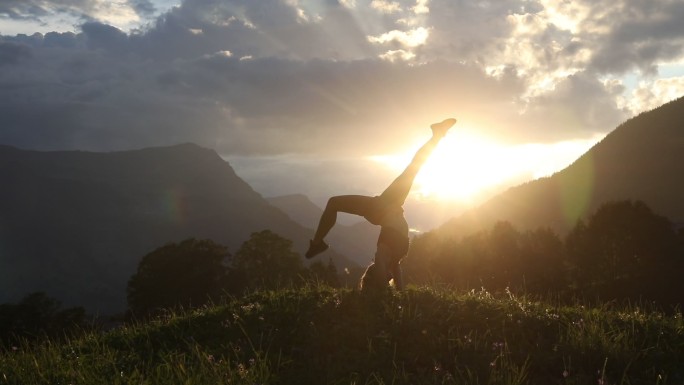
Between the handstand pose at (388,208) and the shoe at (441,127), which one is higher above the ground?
the shoe at (441,127)

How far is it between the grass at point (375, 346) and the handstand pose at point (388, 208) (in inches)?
32.4

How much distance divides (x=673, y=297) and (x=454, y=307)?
50.6 meters

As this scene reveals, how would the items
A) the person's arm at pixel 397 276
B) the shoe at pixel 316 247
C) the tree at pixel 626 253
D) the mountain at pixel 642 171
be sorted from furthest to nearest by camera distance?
the mountain at pixel 642 171
the tree at pixel 626 253
the person's arm at pixel 397 276
the shoe at pixel 316 247

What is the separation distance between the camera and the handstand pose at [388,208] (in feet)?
35.5

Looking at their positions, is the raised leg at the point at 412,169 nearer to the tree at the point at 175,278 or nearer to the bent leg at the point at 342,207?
the bent leg at the point at 342,207

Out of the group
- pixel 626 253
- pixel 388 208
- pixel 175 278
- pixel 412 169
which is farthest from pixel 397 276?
pixel 626 253

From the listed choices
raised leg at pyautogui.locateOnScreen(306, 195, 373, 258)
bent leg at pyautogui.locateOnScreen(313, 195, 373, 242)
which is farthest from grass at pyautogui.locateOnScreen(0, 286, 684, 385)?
bent leg at pyautogui.locateOnScreen(313, 195, 373, 242)

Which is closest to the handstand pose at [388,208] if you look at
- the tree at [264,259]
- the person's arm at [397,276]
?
the person's arm at [397,276]

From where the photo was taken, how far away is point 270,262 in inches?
2414

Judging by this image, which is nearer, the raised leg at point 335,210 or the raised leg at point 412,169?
the raised leg at point 335,210

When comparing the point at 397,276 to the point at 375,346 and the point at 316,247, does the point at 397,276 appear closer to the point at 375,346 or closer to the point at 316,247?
the point at 316,247

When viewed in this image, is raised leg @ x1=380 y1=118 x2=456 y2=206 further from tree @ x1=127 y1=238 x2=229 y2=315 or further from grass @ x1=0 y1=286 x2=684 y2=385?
tree @ x1=127 y1=238 x2=229 y2=315

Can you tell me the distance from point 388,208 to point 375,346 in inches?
130

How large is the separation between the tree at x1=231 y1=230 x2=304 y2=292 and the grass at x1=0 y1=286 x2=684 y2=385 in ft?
165
